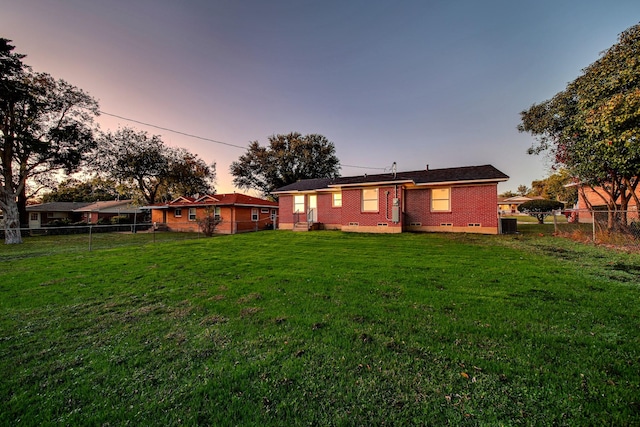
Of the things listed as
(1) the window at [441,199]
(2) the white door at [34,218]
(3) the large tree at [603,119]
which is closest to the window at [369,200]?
(1) the window at [441,199]

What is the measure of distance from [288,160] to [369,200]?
74.9ft

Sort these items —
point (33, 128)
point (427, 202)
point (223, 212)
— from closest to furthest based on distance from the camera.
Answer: point (427, 202)
point (33, 128)
point (223, 212)

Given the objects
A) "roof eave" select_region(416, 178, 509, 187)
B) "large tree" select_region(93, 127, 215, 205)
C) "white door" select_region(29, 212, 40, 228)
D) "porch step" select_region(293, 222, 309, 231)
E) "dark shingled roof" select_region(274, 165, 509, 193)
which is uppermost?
"large tree" select_region(93, 127, 215, 205)

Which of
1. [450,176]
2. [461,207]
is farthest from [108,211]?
[461,207]

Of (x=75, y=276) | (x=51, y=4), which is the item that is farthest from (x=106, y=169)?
(x=75, y=276)

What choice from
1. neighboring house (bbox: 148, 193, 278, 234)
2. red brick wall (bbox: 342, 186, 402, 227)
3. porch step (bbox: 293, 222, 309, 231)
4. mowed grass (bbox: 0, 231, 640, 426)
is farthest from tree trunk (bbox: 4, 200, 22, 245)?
red brick wall (bbox: 342, 186, 402, 227)

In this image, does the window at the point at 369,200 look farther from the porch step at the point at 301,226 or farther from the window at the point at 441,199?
the porch step at the point at 301,226

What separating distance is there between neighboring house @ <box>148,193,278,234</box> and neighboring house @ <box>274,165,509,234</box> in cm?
955

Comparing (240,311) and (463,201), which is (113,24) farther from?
(463,201)

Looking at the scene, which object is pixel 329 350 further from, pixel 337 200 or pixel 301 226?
pixel 337 200

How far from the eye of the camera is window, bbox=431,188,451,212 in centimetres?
1505

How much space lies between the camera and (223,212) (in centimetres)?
2330

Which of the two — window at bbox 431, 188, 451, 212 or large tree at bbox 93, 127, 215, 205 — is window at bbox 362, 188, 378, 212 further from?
large tree at bbox 93, 127, 215, 205

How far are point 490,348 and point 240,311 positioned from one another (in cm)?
337
